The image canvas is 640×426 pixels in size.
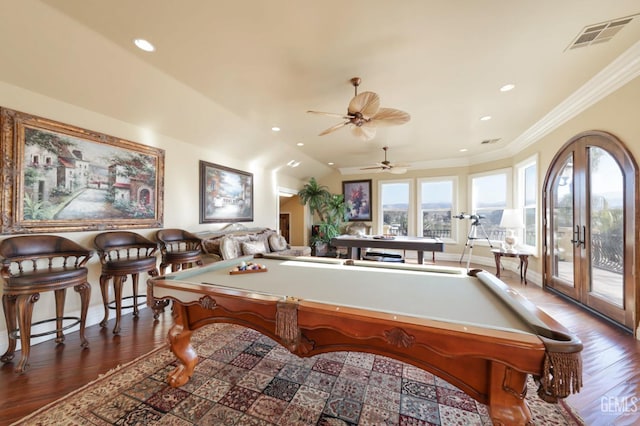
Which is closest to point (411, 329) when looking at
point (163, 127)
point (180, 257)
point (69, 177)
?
point (180, 257)

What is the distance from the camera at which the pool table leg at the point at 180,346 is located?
165 centimetres

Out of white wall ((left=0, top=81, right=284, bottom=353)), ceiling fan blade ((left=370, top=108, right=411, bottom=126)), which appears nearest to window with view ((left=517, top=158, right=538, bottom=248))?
ceiling fan blade ((left=370, top=108, right=411, bottom=126))

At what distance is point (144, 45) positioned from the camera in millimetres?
2051

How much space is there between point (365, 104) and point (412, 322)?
198 cm

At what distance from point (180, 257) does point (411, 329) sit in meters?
3.02

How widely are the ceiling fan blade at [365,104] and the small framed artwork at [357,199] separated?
4932 mm

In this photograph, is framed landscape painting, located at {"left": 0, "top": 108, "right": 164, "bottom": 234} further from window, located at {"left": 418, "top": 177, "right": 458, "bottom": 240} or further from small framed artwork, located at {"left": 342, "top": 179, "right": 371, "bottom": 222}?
window, located at {"left": 418, "top": 177, "right": 458, "bottom": 240}

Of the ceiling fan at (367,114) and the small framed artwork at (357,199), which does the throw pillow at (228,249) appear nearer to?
the ceiling fan at (367,114)

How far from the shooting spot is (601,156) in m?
2.75

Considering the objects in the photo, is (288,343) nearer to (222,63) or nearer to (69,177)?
(222,63)

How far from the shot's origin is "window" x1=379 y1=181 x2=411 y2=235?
6812mm

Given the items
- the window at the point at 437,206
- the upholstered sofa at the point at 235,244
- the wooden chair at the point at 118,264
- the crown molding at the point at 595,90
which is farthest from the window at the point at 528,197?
the wooden chair at the point at 118,264

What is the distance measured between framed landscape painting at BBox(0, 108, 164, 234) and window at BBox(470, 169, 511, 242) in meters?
6.82

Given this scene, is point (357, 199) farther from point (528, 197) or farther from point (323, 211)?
point (528, 197)
